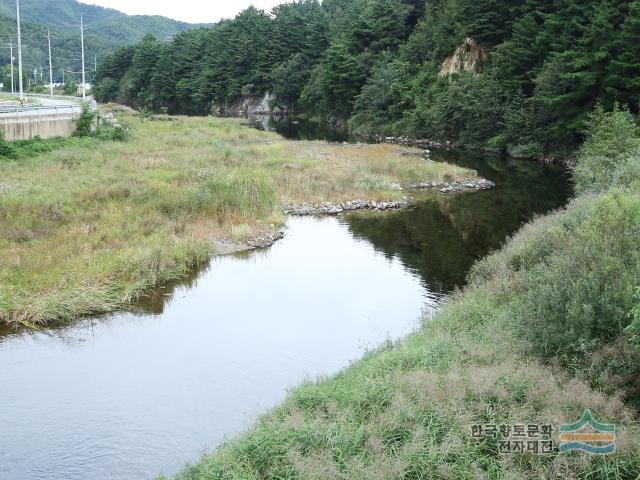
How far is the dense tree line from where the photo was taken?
44250 mm

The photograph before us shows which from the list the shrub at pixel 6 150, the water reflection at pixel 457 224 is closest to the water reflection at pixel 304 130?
the water reflection at pixel 457 224

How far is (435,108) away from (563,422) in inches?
2236

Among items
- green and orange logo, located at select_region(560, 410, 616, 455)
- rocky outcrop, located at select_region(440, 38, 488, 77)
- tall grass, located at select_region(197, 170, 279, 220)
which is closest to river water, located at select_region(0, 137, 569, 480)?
tall grass, located at select_region(197, 170, 279, 220)

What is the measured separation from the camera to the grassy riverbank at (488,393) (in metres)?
8.34

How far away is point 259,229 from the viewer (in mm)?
26578

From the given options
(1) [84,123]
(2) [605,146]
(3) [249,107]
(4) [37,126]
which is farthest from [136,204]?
(3) [249,107]

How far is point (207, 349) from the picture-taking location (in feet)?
51.7

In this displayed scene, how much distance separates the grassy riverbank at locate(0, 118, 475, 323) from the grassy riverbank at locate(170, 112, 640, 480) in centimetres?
926

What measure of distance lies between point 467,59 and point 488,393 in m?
62.0

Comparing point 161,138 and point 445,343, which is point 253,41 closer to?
point 161,138

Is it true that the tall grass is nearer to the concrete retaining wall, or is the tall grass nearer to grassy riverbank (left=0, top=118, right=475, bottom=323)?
grassy riverbank (left=0, top=118, right=475, bottom=323)

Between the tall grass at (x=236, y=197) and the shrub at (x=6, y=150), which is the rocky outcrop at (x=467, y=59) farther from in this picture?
the shrub at (x=6, y=150)

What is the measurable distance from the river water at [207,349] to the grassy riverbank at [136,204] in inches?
42.9

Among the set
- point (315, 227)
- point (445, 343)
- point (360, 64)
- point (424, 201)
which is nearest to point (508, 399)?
point (445, 343)
